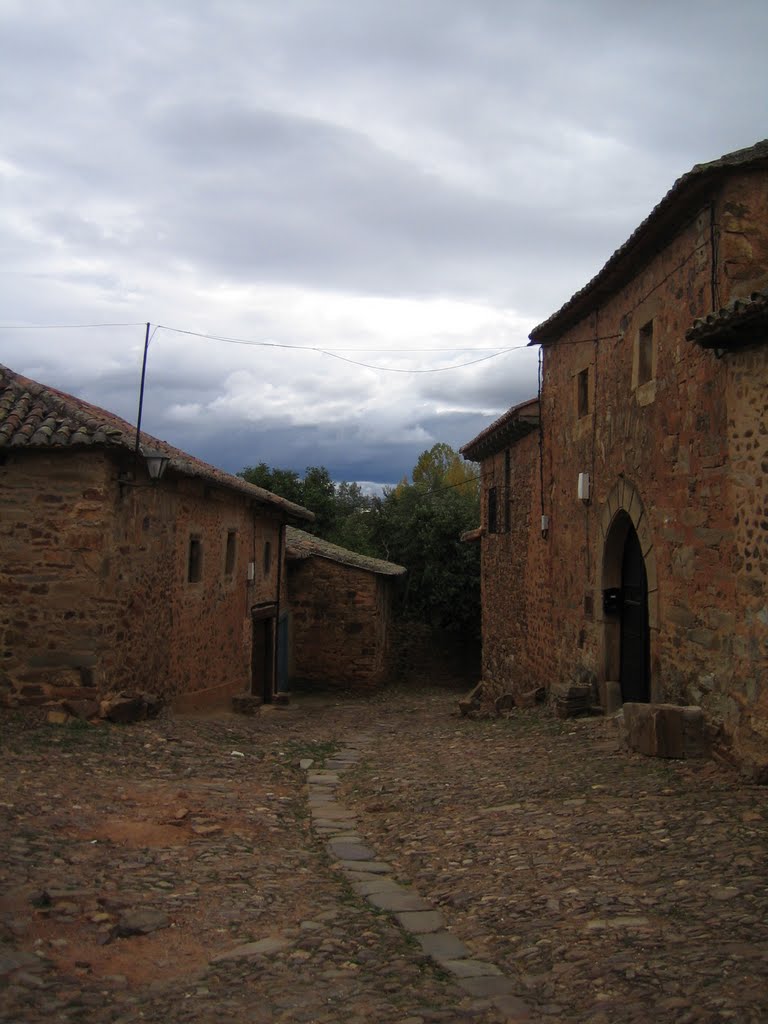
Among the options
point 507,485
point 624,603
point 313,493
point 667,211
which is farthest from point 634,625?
point 313,493

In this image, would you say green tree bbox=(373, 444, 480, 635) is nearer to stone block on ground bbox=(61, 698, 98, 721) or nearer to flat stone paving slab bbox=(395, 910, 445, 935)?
stone block on ground bbox=(61, 698, 98, 721)

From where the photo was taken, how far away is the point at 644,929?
4387mm

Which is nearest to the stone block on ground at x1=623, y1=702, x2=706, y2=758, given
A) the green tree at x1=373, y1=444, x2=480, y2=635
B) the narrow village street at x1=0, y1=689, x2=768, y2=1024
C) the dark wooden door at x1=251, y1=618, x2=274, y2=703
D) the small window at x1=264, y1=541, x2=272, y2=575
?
the narrow village street at x1=0, y1=689, x2=768, y2=1024

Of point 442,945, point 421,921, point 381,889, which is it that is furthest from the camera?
point 381,889

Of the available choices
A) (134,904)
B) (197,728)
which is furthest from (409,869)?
(197,728)

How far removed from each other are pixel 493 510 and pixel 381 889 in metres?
12.6

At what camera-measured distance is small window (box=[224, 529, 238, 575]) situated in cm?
1580

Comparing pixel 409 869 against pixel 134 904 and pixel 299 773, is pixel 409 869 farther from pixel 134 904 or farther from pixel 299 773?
pixel 299 773

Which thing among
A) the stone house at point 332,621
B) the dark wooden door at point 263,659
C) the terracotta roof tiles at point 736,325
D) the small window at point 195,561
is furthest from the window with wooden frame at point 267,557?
the terracotta roof tiles at point 736,325

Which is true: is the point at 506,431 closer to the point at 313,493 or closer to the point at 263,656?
the point at 263,656

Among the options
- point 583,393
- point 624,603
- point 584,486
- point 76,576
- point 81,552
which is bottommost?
point 624,603

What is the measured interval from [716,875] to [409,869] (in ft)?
6.70

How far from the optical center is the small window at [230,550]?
15797mm

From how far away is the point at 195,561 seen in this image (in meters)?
14.1
